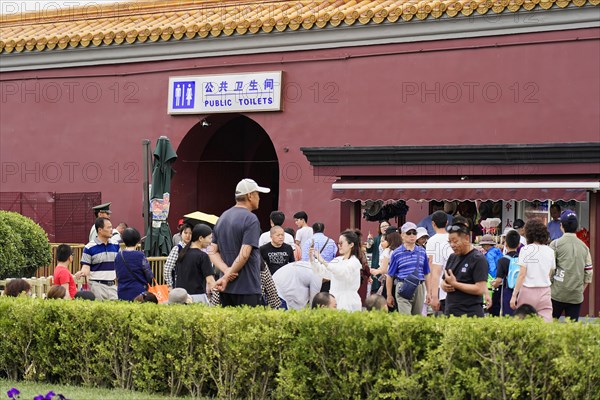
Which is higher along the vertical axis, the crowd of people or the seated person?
the crowd of people

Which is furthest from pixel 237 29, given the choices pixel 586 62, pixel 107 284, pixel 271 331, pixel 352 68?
pixel 271 331

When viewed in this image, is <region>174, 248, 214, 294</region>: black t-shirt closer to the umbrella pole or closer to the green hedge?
the green hedge

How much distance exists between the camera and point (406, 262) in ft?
42.3

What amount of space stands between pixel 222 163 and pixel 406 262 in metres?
9.65

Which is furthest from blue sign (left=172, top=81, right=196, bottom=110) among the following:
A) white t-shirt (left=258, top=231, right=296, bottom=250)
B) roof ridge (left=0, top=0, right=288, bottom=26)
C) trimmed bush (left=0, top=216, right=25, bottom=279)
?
trimmed bush (left=0, top=216, right=25, bottom=279)

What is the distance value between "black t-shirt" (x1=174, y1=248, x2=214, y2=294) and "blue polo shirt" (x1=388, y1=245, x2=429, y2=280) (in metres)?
2.66

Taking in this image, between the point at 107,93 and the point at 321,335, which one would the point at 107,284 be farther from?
the point at 107,93

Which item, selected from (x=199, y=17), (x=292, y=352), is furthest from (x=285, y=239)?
(x=292, y=352)

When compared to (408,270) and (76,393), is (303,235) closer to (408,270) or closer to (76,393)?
(408,270)

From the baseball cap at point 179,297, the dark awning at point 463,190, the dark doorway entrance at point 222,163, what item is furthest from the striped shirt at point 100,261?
the dark doorway entrance at point 222,163

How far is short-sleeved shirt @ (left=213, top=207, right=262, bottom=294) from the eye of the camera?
985 centimetres

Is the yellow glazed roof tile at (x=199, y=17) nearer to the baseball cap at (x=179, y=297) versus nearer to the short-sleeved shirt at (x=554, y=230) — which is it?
the short-sleeved shirt at (x=554, y=230)

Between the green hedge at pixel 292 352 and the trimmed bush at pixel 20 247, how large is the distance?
5.23 m

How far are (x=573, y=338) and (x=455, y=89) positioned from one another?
403 inches
